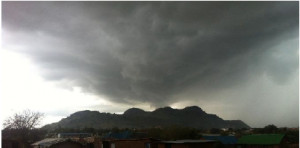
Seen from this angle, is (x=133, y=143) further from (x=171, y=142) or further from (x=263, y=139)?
(x=263, y=139)

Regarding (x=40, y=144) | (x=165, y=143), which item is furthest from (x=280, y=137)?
(x=40, y=144)

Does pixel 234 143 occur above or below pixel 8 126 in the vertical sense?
below

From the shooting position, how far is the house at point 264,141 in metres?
46.1

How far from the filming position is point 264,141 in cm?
4778

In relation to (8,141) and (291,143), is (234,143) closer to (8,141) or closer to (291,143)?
(291,143)

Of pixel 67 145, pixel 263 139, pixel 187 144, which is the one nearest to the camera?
pixel 187 144

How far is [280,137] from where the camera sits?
46969mm

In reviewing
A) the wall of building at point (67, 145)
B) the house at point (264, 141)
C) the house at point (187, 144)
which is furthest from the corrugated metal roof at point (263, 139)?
the wall of building at point (67, 145)

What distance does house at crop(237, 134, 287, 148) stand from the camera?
46062 mm

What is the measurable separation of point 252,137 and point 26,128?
42.9 m

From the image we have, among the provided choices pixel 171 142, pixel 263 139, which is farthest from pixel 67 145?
pixel 263 139

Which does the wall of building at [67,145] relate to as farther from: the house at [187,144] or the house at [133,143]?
the house at [187,144]

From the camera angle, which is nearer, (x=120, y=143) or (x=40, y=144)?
(x=120, y=143)

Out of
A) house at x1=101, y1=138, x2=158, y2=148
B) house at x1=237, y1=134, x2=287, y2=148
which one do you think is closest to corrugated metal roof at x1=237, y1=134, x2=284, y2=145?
house at x1=237, y1=134, x2=287, y2=148
